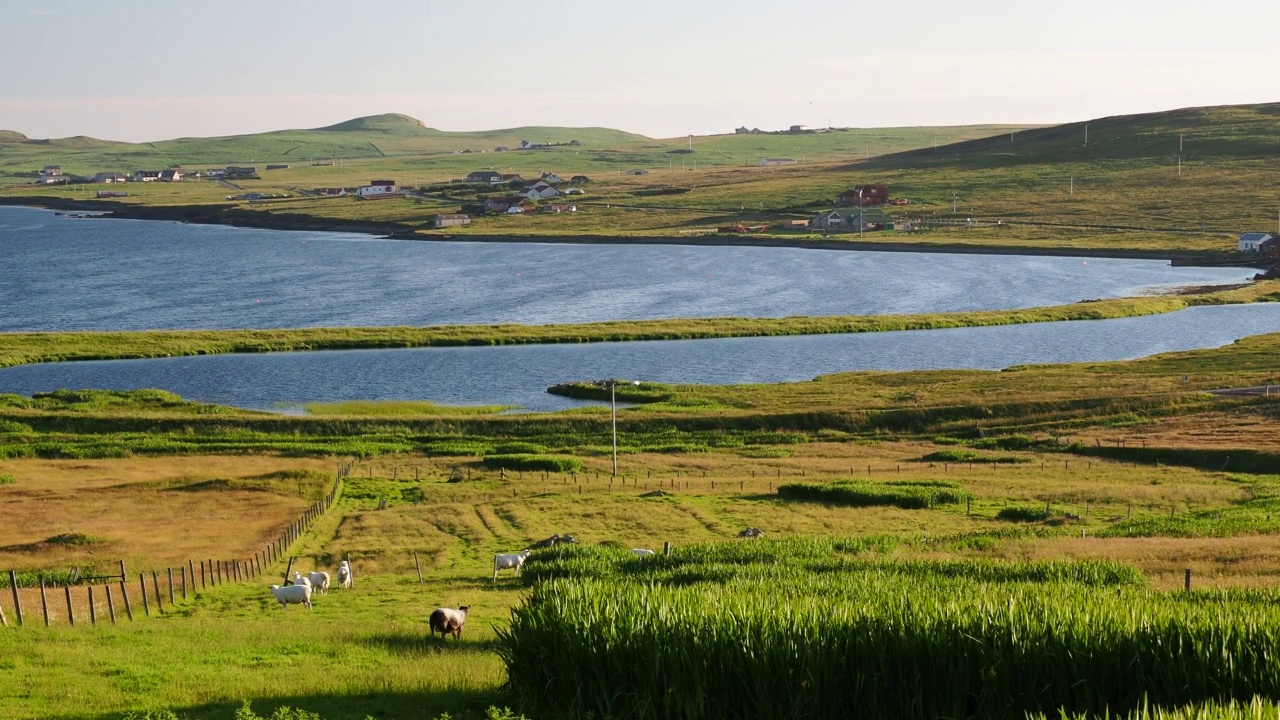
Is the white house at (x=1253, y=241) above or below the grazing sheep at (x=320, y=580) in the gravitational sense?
below

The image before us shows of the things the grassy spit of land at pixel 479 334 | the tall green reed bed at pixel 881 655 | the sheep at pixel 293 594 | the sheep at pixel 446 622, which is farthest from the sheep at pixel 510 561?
the grassy spit of land at pixel 479 334

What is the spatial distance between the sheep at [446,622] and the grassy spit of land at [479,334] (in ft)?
307

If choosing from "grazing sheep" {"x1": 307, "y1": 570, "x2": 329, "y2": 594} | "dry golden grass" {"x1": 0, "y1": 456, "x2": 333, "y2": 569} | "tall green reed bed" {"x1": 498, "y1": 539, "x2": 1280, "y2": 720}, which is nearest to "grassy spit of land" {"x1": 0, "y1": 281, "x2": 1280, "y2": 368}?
→ "dry golden grass" {"x1": 0, "y1": 456, "x2": 333, "y2": 569}

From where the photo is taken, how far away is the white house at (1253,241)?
583 ft

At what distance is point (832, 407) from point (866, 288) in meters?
78.5

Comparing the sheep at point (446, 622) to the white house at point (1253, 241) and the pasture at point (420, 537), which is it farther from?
the white house at point (1253, 241)

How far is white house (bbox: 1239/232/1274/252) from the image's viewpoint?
178 m

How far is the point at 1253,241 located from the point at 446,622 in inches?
7053

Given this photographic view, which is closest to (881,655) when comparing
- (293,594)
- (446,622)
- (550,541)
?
(446,622)

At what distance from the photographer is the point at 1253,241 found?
17912 centimetres

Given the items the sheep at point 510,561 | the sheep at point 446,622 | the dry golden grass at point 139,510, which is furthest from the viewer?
the dry golden grass at point 139,510

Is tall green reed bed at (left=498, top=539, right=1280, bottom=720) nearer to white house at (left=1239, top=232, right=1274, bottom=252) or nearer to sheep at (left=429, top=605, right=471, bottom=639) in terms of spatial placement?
sheep at (left=429, top=605, right=471, bottom=639)

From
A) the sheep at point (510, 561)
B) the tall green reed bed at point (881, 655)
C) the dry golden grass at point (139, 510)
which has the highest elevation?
the tall green reed bed at point (881, 655)

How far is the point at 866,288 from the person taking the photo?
156875mm
